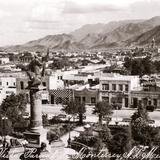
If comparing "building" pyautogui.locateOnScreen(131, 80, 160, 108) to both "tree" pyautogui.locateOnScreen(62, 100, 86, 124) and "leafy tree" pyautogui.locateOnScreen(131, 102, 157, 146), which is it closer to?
"tree" pyautogui.locateOnScreen(62, 100, 86, 124)

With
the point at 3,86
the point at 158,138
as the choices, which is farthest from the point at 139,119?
the point at 3,86

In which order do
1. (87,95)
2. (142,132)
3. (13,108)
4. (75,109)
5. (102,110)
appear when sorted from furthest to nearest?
(87,95) → (75,109) → (102,110) → (13,108) → (142,132)

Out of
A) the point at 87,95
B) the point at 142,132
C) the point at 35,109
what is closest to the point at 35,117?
the point at 35,109

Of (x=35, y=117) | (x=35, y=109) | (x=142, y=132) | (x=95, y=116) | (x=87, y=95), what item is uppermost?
(x=35, y=109)

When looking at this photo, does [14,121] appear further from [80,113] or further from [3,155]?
[3,155]

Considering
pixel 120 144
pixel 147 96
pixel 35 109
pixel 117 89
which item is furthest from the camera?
pixel 117 89

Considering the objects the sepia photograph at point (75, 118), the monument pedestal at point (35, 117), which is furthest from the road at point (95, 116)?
the monument pedestal at point (35, 117)

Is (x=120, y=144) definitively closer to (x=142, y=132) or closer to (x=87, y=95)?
(x=142, y=132)
